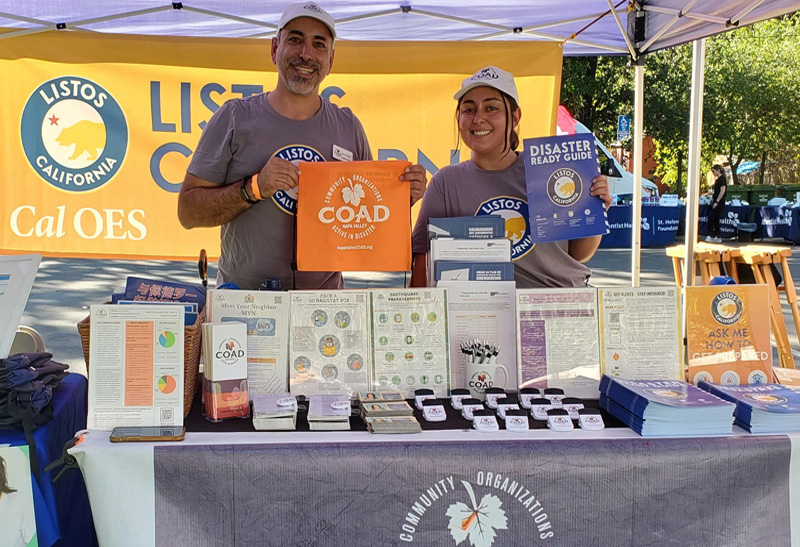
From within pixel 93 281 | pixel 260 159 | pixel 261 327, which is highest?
pixel 260 159

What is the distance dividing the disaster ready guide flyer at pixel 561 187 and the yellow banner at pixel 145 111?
8.46 ft

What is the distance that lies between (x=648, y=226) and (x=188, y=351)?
512 inches

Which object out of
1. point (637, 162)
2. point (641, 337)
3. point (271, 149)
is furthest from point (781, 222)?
point (271, 149)

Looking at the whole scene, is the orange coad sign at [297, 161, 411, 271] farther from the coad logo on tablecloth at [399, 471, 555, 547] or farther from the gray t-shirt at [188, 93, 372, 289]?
the coad logo on tablecloth at [399, 471, 555, 547]

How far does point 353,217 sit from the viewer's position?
7.28ft

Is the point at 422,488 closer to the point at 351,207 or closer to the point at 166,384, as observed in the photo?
the point at 166,384

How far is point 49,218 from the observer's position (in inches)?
178

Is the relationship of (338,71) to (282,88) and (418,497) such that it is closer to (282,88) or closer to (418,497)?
(282,88)

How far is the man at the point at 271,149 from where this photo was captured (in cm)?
241

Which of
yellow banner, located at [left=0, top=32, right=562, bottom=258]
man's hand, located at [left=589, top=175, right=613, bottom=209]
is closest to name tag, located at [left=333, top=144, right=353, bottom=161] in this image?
man's hand, located at [left=589, top=175, right=613, bottom=209]

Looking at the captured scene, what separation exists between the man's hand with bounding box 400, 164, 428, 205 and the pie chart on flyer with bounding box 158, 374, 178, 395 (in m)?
0.97

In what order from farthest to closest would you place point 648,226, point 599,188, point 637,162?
point 648,226 → point 637,162 → point 599,188

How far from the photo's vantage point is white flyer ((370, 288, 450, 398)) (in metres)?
1.95

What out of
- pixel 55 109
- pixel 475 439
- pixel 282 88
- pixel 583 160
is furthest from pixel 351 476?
pixel 55 109
